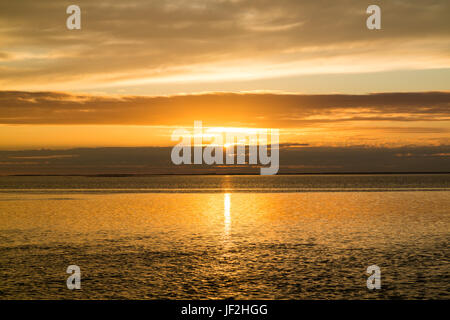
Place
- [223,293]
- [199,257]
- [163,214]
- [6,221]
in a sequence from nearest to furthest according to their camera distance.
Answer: [223,293] → [199,257] → [6,221] → [163,214]

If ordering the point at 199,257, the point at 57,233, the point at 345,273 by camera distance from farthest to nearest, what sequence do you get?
the point at 57,233 → the point at 199,257 → the point at 345,273

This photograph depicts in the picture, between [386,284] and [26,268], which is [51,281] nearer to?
[26,268]

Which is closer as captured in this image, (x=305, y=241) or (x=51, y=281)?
(x=51, y=281)

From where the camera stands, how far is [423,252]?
33594 millimetres

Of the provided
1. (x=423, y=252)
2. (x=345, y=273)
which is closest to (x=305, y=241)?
(x=423, y=252)

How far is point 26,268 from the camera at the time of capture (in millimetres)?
27906

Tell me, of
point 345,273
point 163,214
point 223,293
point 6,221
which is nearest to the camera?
point 223,293

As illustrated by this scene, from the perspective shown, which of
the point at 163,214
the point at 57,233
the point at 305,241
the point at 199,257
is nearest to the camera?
the point at 199,257

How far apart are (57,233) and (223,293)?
2743 centimetres

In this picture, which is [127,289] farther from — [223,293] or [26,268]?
[26,268]

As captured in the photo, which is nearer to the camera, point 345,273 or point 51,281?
point 51,281

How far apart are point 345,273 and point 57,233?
2976 cm
